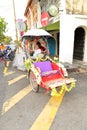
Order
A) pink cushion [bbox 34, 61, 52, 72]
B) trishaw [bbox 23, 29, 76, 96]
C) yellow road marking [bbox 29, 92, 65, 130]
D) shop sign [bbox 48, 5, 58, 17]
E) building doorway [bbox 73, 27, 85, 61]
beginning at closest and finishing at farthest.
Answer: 1. yellow road marking [bbox 29, 92, 65, 130]
2. trishaw [bbox 23, 29, 76, 96]
3. pink cushion [bbox 34, 61, 52, 72]
4. shop sign [bbox 48, 5, 58, 17]
5. building doorway [bbox 73, 27, 85, 61]

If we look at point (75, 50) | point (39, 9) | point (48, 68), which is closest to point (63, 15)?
point (75, 50)

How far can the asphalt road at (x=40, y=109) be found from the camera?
12.2 feet

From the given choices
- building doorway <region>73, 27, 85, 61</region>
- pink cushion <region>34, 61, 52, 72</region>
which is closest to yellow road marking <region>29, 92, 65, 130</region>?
pink cushion <region>34, 61, 52, 72</region>

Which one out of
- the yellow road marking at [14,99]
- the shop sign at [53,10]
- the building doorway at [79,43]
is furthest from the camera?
the building doorway at [79,43]

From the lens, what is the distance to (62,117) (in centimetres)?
405

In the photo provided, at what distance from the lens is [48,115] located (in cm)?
413

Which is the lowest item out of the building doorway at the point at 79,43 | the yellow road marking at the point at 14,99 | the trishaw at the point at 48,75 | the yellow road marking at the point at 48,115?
the yellow road marking at the point at 48,115

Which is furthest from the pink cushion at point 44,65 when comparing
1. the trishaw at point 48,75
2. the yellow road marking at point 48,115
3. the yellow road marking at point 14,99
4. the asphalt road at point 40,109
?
the yellow road marking at point 48,115

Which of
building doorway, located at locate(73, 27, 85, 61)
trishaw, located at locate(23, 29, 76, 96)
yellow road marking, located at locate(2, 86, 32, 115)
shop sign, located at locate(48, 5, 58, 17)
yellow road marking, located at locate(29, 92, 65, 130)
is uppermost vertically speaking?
shop sign, located at locate(48, 5, 58, 17)

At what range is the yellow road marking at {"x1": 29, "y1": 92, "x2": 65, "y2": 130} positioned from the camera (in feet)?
12.0

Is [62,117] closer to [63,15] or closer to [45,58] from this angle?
[45,58]

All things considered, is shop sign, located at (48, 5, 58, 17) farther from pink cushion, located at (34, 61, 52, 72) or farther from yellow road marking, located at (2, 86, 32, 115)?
yellow road marking, located at (2, 86, 32, 115)

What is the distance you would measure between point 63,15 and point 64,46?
174 cm

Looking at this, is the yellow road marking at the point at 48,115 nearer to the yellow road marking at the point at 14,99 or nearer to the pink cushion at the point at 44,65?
the yellow road marking at the point at 14,99
